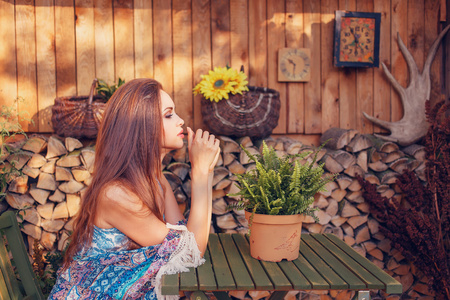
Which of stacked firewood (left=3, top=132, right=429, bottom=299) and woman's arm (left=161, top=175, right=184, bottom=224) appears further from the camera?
stacked firewood (left=3, top=132, right=429, bottom=299)

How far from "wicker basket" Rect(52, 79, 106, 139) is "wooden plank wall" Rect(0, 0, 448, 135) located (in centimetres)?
45

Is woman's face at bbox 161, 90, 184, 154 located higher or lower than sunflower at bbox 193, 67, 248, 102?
lower

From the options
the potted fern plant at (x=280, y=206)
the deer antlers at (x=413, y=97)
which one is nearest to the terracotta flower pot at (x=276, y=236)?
the potted fern plant at (x=280, y=206)

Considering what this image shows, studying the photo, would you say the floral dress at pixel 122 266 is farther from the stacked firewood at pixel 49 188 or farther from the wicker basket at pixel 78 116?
the wicker basket at pixel 78 116

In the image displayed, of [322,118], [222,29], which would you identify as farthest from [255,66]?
[322,118]

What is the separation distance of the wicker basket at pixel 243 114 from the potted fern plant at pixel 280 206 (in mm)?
1090

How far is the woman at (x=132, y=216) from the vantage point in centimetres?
160

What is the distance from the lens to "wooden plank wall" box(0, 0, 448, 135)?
3100 millimetres

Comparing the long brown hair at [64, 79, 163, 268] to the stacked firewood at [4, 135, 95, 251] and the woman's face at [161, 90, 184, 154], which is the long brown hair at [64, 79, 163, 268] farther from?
the stacked firewood at [4, 135, 95, 251]

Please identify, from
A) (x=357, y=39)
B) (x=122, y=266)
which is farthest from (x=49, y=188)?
(x=357, y=39)

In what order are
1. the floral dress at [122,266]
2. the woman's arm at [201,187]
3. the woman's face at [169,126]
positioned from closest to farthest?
the floral dress at [122,266]
the woman's arm at [201,187]
the woman's face at [169,126]

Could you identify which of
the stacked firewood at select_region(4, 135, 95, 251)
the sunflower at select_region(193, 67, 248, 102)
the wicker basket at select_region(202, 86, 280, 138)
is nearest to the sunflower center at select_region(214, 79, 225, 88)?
the sunflower at select_region(193, 67, 248, 102)

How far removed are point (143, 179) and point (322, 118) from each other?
6.73 feet

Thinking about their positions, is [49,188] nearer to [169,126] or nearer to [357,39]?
[169,126]
